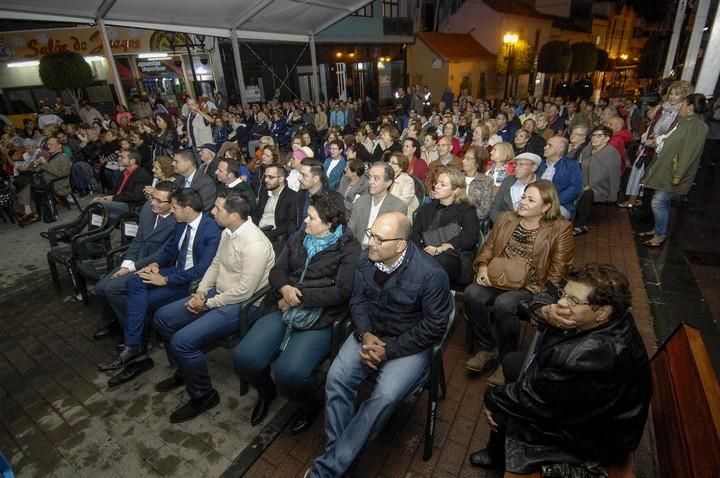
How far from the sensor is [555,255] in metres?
3.03

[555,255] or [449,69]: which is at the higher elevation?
[449,69]

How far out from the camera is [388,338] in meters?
2.62

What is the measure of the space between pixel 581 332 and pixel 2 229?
9877 millimetres

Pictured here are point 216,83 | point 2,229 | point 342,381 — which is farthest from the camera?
point 216,83

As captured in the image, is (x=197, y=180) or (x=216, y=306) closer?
(x=216, y=306)

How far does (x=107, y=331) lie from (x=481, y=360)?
3.79m

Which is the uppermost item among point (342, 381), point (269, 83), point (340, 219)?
point (269, 83)

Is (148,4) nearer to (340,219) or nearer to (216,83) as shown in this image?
(340,219)

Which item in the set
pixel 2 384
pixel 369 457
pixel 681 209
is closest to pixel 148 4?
pixel 2 384

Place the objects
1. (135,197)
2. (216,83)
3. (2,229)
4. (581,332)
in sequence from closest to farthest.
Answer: (581,332) → (135,197) → (2,229) → (216,83)

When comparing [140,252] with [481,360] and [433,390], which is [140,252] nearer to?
[433,390]

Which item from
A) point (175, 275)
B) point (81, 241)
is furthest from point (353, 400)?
point (81, 241)

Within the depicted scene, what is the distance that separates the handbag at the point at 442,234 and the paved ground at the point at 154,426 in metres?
0.92

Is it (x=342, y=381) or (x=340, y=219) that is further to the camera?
(x=340, y=219)
